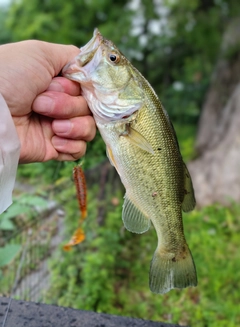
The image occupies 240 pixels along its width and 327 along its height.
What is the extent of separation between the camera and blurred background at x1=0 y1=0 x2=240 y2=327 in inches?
115

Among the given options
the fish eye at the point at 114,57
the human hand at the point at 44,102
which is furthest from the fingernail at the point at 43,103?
the fish eye at the point at 114,57

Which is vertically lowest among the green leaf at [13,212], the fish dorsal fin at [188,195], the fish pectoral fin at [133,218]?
the green leaf at [13,212]

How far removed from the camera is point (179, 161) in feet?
5.39

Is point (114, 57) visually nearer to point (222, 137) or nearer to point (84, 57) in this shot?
point (84, 57)

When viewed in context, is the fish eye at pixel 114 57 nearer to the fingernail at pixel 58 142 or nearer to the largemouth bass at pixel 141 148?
the largemouth bass at pixel 141 148

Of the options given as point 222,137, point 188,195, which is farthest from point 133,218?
point 222,137

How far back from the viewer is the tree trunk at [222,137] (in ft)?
18.4

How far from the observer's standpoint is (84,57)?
1554 millimetres

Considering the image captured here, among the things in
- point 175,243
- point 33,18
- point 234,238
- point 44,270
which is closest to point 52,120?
point 175,243

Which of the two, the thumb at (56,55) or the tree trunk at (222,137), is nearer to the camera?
the thumb at (56,55)

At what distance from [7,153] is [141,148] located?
19.1 inches

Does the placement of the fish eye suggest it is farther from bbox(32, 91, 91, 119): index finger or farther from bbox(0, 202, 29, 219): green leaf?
bbox(0, 202, 29, 219): green leaf

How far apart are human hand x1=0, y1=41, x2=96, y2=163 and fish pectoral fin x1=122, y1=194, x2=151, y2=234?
34 centimetres

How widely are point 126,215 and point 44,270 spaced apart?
1499 mm
